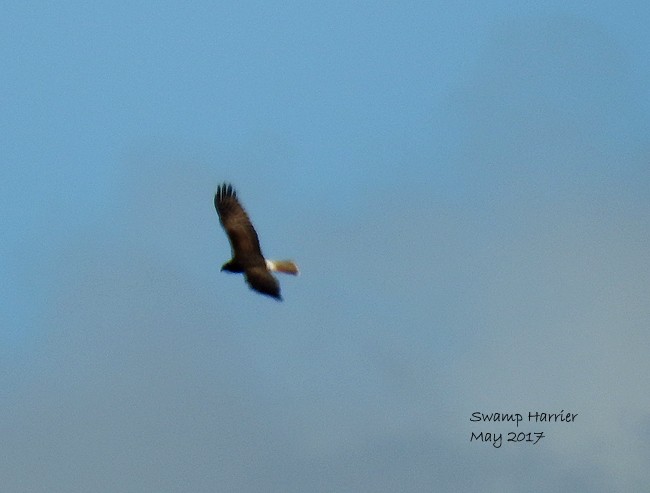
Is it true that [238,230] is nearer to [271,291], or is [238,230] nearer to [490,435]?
[271,291]

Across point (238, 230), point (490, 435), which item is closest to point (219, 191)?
point (238, 230)

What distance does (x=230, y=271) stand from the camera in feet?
187

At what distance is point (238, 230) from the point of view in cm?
5634

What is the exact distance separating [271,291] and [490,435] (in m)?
8.43

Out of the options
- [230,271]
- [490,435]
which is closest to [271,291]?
[230,271]

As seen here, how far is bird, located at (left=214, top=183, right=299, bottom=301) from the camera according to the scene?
184 ft

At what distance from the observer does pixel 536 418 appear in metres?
63.5

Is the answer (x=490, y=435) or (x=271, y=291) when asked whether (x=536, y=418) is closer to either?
(x=490, y=435)

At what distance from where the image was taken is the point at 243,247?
2224 inches

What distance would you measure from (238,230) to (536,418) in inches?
429

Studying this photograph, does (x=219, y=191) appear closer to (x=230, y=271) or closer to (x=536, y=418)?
(x=230, y=271)

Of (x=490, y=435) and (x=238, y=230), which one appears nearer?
(x=238, y=230)

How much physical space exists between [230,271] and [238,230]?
A: 3.49ft

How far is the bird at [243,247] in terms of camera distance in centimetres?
5612
